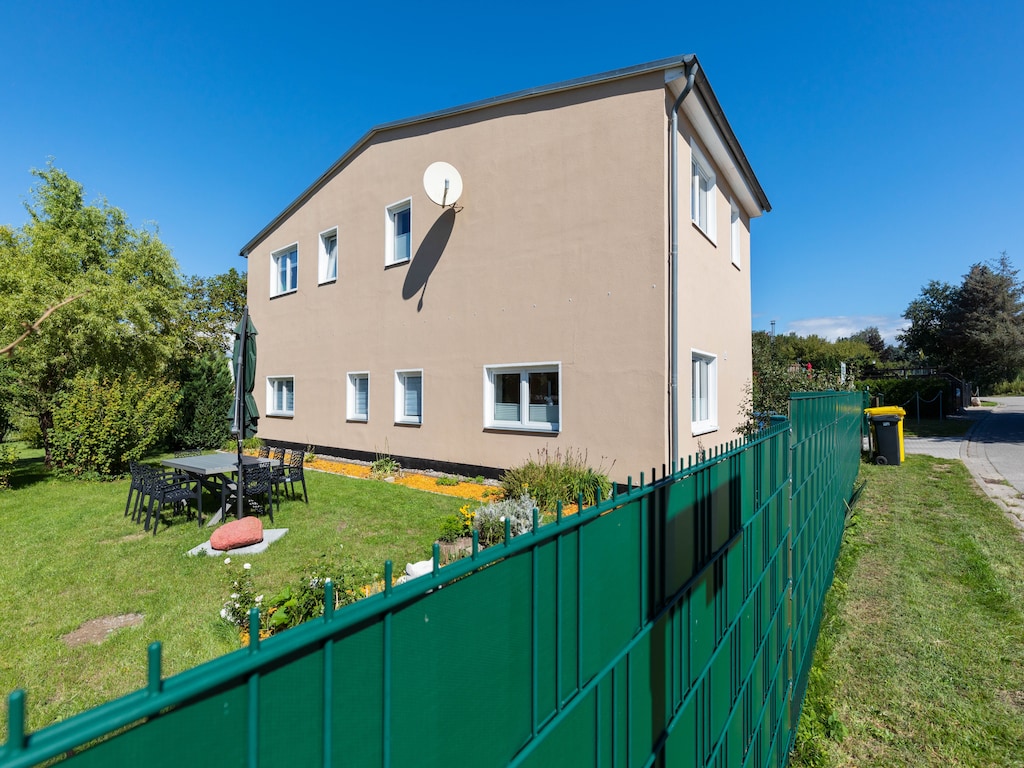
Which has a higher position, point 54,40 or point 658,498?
point 54,40

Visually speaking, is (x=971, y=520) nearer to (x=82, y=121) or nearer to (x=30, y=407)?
(x=82, y=121)

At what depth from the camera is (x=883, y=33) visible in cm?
849

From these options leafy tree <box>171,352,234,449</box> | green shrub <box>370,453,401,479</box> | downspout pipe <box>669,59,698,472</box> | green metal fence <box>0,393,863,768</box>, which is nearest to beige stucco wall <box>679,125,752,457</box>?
downspout pipe <box>669,59,698,472</box>

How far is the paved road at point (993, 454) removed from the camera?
28.4ft

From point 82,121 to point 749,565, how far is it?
53.8 ft

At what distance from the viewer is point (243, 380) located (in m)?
7.77

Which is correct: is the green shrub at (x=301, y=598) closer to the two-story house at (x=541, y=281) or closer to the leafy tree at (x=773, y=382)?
the two-story house at (x=541, y=281)

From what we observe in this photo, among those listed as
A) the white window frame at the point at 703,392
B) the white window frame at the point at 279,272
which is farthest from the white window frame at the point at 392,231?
the white window frame at the point at 703,392

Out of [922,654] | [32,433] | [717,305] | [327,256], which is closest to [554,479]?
[922,654]

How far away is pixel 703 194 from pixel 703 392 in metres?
4.32

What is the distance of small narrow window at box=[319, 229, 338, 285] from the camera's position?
45.8 ft

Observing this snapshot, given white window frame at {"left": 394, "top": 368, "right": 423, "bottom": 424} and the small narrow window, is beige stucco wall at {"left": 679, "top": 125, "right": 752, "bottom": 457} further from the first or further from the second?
the small narrow window

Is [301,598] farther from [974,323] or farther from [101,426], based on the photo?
[974,323]

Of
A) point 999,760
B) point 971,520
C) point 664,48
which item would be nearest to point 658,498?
point 999,760
